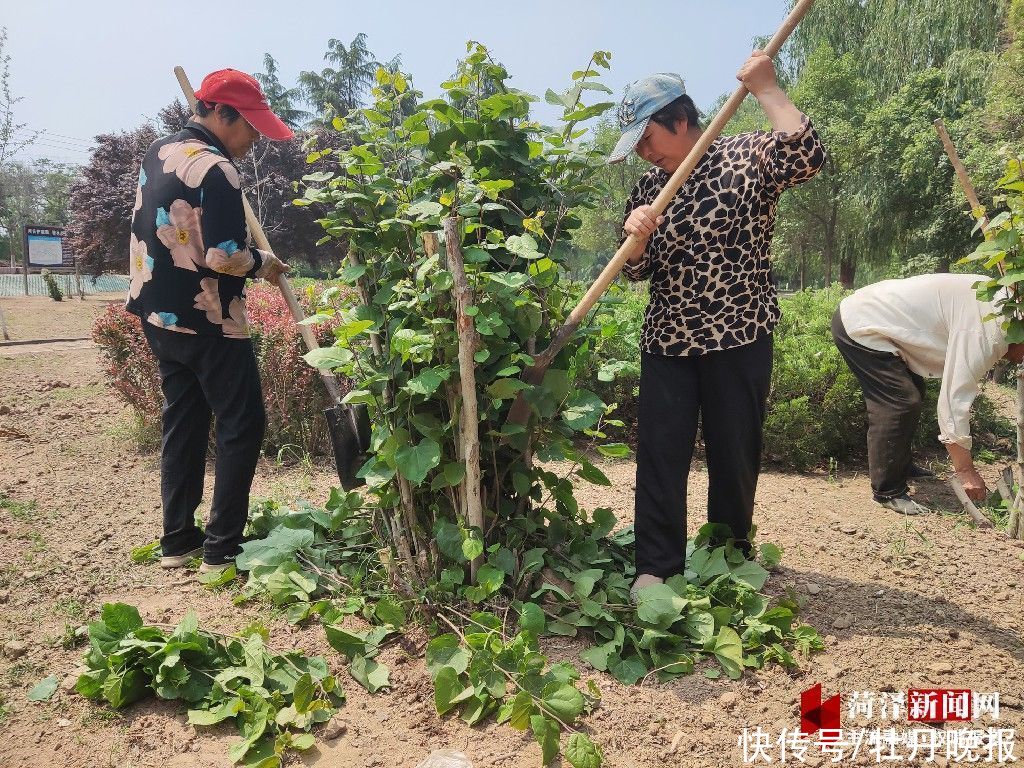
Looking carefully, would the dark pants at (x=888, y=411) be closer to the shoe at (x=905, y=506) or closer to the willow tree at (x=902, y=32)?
the shoe at (x=905, y=506)

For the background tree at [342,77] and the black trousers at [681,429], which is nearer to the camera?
the black trousers at [681,429]

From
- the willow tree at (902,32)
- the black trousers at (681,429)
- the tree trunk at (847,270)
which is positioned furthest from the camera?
the tree trunk at (847,270)

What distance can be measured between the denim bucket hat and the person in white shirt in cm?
210

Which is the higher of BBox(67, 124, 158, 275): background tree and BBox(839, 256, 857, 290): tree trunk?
BBox(67, 124, 158, 275): background tree

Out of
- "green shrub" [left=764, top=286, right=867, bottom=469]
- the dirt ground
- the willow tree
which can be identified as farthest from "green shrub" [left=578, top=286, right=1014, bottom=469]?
the willow tree

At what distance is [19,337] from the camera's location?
40.2ft

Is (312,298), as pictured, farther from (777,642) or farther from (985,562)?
(985,562)

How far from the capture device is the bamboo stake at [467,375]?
2.17 metres

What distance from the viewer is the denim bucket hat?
7.97ft

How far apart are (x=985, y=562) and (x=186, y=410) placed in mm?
3671

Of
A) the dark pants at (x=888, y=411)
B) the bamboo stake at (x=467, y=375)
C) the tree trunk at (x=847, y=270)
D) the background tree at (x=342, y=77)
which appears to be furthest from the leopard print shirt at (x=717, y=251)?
the background tree at (x=342, y=77)

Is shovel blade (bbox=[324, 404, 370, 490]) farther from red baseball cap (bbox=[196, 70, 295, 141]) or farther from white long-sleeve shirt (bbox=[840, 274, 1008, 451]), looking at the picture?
white long-sleeve shirt (bbox=[840, 274, 1008, 451])

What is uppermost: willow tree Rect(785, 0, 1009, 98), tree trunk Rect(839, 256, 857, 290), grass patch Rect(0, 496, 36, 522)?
willow tree Rect(785, 0, 1009, 98)

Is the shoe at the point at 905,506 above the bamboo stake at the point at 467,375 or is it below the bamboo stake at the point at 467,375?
below
